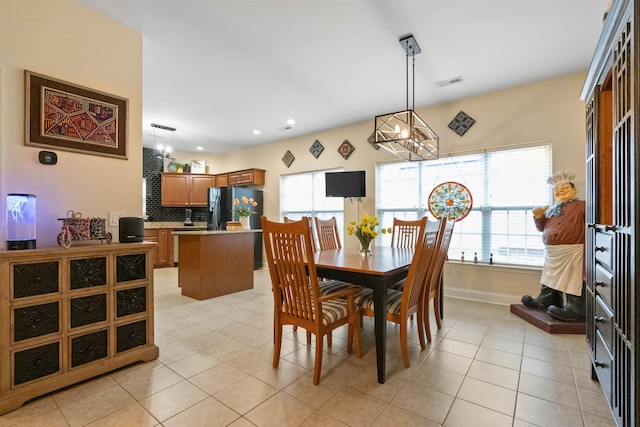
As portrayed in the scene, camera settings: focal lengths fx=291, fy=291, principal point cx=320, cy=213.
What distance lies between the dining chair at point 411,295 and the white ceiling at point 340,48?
1.70 metres

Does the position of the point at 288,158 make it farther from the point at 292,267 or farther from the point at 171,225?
the point at 292,267

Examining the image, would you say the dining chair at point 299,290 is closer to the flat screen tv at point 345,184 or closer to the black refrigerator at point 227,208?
the flat screen tv at point 345,184

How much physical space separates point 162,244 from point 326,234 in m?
4.44

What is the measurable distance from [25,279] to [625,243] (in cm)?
309

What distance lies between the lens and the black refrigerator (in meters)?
5.95

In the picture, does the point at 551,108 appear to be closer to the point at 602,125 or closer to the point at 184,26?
the point at 602,125

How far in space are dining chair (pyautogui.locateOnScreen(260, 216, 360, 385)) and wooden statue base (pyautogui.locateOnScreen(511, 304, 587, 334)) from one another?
6.58 feet

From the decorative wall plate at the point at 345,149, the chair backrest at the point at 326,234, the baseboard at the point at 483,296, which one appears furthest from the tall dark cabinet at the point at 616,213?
the decorative wall plate at the point at 345,149

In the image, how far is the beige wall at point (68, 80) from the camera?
1870mm

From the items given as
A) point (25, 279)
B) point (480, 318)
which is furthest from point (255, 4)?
point (480, 318)

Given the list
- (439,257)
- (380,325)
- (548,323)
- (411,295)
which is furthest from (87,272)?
(548,323)

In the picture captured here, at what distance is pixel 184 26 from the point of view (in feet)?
8.04

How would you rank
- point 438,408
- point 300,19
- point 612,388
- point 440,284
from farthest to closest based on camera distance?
point 440,284
point 300,19
point 438,408
point 612,388

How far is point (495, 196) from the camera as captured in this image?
3771mm
